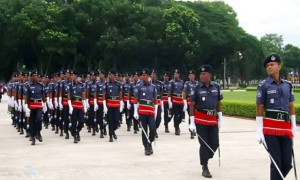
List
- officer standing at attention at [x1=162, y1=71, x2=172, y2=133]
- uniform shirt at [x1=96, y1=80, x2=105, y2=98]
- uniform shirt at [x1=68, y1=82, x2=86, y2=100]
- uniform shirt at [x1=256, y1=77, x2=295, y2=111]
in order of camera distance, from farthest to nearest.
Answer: officer standing at attention at [x1=162, y1=71, x2=172, y2=133], uniform shirt at [x1=96, y1=80, x2=105, y2=98], uniform shirt at [x1=68, y1=82, x2=86, y2=100], uniform shirt at [x1=256, y1=77, x2=295, y2=111]

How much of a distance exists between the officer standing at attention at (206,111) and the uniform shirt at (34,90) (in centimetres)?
588

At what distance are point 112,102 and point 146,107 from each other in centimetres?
262

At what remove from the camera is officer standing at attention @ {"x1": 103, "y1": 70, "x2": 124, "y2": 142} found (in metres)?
12.9

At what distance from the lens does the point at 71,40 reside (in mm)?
45500

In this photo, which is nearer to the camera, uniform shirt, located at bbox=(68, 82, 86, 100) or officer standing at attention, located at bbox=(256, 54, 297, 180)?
officer standing at attention, located at bbox=(256, 54, 297, 180)

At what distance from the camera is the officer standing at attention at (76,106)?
13.0 meters

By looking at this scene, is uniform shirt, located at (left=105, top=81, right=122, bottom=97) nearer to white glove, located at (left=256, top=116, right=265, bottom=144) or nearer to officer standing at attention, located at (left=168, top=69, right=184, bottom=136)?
officer standing at attention, located at (left=168, top=69, right=184, bottom=136)

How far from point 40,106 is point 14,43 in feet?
135

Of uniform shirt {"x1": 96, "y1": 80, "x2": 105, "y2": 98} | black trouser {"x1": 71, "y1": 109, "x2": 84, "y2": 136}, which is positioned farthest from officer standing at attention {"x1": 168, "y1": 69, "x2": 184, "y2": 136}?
black trouser {"x1": 71, "y1": 109, "x2": 84, "y2": 136}

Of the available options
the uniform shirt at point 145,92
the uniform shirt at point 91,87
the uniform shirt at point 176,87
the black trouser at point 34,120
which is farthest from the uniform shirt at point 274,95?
the uniform shirt at point 91,87

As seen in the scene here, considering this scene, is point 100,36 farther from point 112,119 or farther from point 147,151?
point 147,151

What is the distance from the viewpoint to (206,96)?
8266 millimetres

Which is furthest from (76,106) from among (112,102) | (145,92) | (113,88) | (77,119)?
(145,92)

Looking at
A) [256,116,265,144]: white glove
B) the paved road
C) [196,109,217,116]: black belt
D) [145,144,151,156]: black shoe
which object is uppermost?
[196,109,217,116]: black belt
